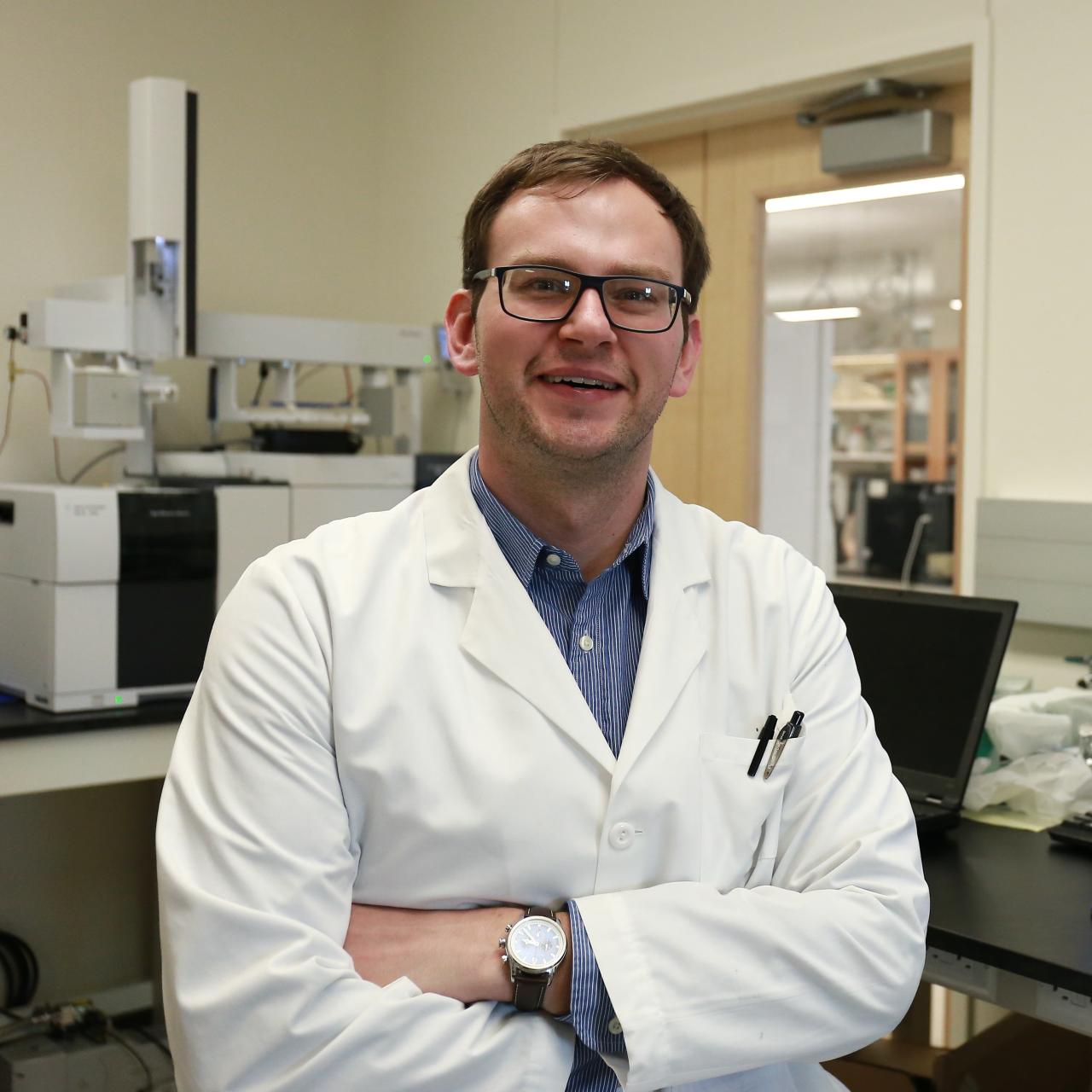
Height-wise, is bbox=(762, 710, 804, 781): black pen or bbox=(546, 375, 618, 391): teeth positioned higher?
bbox=(546, 375, 618, 391): teeth

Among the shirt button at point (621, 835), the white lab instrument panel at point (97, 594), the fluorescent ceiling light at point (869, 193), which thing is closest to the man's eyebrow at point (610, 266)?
the shirt button at point (621, 835)

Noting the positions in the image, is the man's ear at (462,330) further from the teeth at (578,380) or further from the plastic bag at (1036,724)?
the plastic bag at (1036,724)

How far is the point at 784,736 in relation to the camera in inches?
48.6

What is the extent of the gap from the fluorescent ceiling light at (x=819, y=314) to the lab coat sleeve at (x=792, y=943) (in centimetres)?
169

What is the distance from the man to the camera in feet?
3.42

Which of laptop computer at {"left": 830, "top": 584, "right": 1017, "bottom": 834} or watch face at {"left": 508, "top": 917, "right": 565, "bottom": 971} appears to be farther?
laptop computer at {"left": 830, "top": 584, "right": 1017, "bottom": 834}

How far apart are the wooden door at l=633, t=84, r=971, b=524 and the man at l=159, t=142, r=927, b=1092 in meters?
1.60

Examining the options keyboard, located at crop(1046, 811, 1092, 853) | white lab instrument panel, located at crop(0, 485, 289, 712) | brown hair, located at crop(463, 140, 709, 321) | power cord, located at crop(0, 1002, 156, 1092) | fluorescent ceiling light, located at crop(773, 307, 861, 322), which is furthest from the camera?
fluorescent ceiling light, located at crop(773, 307, 861, 322)

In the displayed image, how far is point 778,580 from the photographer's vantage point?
1.34m

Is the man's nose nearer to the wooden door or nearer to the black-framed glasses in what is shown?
the black-framed glasses

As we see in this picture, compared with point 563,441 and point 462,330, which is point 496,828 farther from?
point 462,330

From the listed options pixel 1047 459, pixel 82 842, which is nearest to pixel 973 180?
pixel 1047 459

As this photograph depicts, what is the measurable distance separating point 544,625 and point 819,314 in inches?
71.2

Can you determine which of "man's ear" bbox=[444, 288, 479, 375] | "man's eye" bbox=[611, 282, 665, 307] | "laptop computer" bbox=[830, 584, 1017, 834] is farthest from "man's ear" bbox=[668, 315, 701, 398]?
"laptop computer" bbox=[830, 584, 1017, 834]
